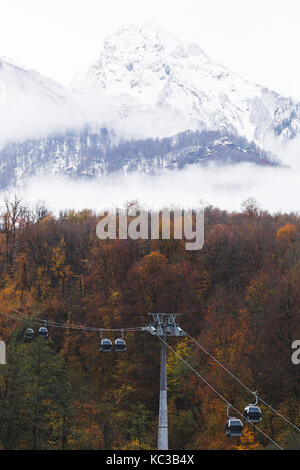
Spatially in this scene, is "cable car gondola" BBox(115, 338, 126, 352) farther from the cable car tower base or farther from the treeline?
the treeline

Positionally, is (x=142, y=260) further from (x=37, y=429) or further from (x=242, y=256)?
(x=37, y=429)

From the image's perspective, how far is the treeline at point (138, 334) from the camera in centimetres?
5166

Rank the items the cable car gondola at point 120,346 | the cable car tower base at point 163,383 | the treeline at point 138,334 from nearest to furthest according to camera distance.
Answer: the cable car tower base at point 163,383, the cable car gondola at point 120,346, the treeline at point 138,334

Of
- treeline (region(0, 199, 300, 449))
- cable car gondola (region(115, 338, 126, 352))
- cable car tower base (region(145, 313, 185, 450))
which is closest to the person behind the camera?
cable car tower base (region(145, 313, 185, 450))

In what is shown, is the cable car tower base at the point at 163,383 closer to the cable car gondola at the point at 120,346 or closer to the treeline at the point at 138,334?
the cable car gondola at the point at 120,346

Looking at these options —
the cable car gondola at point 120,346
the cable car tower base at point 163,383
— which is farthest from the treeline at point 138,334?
the cable car tower base at point 163,383

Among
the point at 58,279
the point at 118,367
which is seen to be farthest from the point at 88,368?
the point at 58,279

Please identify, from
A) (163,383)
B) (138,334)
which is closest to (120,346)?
(163,383)

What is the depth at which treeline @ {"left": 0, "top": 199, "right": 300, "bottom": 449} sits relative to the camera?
51.7m

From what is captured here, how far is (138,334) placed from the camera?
7631 cm

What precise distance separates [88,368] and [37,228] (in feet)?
A: 99.0

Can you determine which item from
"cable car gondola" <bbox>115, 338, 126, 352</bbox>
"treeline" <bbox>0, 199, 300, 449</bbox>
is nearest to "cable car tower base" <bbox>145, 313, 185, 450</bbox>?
"cable car gondola" <bbox>115, 338, 126, 352</bbox>

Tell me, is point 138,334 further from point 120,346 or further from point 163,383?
point 163,383

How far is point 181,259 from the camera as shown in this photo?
90.5 m
